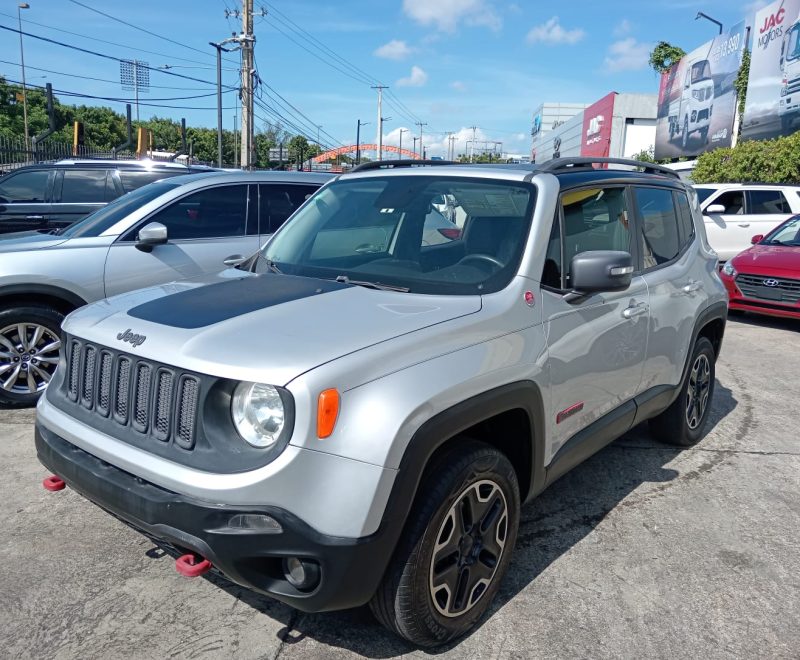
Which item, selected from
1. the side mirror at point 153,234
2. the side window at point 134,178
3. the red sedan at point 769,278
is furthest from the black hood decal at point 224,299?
the red sedan at point 769,278

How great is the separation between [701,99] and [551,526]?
32524mm

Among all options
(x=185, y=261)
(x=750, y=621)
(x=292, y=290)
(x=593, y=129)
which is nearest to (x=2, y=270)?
(x=185, y=261)

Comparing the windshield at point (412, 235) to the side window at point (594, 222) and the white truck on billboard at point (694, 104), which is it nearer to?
the side window at point (594, 222)

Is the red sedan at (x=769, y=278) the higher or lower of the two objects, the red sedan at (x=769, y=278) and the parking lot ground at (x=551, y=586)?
the higher

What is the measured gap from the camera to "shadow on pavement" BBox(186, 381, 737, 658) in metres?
2.82

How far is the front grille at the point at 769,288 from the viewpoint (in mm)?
9219

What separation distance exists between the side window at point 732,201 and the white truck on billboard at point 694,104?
19178 mm

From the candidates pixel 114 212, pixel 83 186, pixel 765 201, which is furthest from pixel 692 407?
pixel 765 201

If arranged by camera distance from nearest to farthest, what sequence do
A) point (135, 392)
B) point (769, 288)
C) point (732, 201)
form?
point (135, 392) < point (769, 288) < point (732, 201)

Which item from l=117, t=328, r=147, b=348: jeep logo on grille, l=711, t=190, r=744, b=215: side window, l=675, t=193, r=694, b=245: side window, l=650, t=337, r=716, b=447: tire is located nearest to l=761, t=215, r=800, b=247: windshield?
l=711, t=190, r=744, b=215: side window

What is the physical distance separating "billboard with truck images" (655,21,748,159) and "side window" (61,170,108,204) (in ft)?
86.4

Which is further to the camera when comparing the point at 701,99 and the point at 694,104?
the point at 694,104

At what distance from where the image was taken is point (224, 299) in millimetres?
2961

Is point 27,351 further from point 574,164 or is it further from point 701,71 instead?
point 701,71
